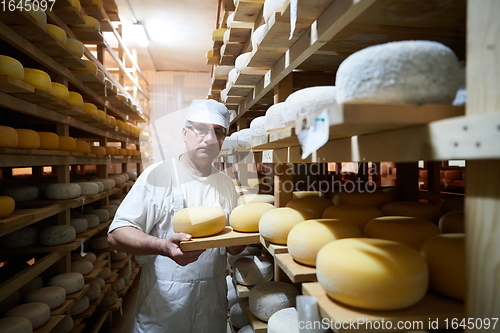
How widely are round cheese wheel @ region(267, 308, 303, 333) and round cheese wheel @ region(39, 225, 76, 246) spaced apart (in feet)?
6.28

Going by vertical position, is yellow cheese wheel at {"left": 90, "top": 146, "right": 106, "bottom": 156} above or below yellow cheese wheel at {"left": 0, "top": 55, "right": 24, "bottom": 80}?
below

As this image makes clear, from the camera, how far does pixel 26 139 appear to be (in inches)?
75.5

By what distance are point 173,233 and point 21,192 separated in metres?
1.53

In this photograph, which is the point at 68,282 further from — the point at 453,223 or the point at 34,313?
the point at 453,223

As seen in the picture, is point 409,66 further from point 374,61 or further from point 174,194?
point 174,194

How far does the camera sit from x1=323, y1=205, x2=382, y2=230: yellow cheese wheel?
3.57 feet

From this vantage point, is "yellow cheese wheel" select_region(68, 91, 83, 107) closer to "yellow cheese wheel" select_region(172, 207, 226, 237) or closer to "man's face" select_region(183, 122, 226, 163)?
"man's face" select_region(183, 122, 226, 163)

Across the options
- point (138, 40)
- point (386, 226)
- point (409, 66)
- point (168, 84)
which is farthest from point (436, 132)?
point (168, 84)

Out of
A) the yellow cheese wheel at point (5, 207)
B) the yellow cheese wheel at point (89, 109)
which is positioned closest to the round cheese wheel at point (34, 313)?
the yellow cheese wheel at point (5, 207)

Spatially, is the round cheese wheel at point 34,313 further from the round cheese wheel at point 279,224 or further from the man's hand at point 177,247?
the round cheese wheel at point 279,224

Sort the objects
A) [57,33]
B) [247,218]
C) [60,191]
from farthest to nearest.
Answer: [60,191], [57,33], [247,218]

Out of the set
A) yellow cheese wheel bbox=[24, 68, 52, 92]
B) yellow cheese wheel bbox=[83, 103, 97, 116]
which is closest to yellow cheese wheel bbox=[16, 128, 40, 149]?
yellow cheese wheel bbox=[24, 68, 52, 92]

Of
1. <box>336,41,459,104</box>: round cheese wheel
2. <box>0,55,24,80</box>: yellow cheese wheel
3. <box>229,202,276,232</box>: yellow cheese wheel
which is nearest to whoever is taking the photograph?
<box>336,41,459,104</box>: round cheese wheel

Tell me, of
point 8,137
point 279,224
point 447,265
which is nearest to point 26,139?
point 8,137
